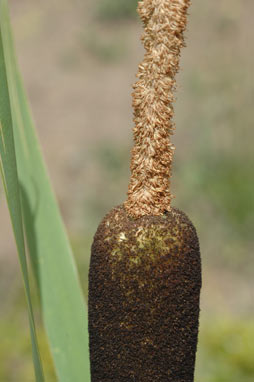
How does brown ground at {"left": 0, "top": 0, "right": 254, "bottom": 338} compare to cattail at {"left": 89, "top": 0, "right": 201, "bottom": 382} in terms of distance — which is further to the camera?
brown ground at {"left": 0, "top": 0, "right": 254, "bottom": 338}

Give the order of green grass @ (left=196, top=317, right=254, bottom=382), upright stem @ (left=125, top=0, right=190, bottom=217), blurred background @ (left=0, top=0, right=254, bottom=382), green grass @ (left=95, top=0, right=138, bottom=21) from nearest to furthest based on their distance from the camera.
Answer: upright stem @ (left=125, top=0, right=190, bottom=217), green grass @ (left=196, top=317, right=254, bottom=382), blurred background @ (left=0, top=0, right=254, bottom=382), green grass @ (left=95, top=0, right=138, bottom=21)

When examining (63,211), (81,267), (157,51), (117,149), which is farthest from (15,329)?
(157,51)

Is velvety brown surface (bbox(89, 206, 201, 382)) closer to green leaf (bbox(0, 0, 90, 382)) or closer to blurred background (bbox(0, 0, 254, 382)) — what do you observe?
green leaf (bbox(0, 0, 90, 382))

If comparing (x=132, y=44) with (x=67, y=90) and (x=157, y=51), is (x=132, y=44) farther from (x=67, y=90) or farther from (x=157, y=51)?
(x=157, y=51)

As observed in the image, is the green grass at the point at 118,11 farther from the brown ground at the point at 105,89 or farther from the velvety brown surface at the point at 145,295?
the velvety brown surface at the point at 145,295

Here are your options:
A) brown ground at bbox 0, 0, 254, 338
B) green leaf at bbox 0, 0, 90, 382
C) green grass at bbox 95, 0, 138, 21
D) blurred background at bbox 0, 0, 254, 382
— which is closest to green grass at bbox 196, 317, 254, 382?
blurred background at bbox 0, 0, 254, 382

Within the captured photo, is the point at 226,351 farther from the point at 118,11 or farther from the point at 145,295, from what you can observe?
the point at 118,11
